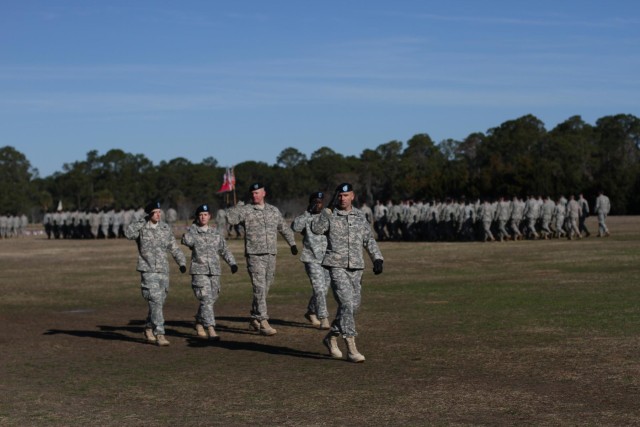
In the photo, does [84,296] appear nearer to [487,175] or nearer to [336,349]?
[336,349]

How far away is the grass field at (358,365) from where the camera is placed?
871cm

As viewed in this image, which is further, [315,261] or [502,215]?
[502,215]

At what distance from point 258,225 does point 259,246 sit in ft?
1.01

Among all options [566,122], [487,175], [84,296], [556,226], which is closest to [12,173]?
[566,122]

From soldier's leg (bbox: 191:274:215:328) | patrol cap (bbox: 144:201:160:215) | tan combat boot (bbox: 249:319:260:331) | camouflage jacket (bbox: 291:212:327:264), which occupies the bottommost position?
tan combat boot (bbox: 249:319:260:331)

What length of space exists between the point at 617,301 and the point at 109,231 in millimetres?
49817

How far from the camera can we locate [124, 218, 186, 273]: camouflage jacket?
1382 centimetres

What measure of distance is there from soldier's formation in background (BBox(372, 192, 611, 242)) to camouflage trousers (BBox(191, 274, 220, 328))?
93.5ft

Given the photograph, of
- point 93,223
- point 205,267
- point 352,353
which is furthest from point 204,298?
point 93,223

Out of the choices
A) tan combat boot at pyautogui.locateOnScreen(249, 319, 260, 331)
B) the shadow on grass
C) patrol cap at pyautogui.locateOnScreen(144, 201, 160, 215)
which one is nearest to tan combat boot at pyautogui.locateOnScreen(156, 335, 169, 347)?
the shadow on grass

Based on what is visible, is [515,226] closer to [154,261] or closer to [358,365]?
[154,261]

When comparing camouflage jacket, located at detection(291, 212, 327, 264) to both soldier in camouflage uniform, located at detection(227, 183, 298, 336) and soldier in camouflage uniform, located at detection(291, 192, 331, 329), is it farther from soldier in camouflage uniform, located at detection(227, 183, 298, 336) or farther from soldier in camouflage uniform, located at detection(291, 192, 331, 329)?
soldier in camouflage uniform, located at detection(227, 183, 298, 336)

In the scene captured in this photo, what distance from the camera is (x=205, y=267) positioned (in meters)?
14.2

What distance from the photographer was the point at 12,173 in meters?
156
